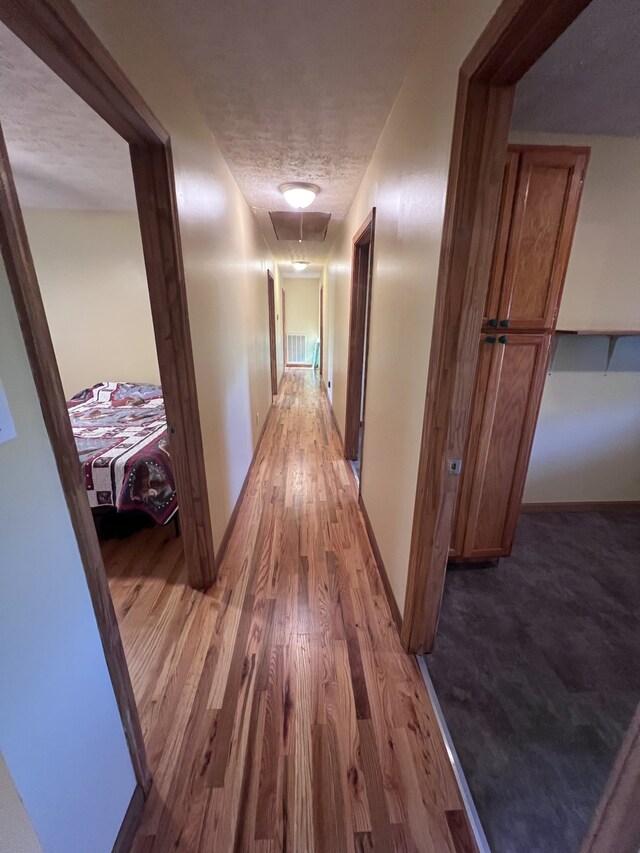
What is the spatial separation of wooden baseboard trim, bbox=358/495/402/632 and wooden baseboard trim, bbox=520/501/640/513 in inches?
49.0

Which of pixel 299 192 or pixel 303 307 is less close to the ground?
pixel 299 192

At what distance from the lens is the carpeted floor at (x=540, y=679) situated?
103cm

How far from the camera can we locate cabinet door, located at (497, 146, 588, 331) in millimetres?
1396

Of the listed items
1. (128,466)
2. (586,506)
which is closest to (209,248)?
(128,466)

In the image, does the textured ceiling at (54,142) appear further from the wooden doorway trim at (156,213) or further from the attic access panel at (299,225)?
the attic access panel at (299,225)

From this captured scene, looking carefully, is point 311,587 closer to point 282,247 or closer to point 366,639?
point 366,639

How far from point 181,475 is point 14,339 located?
1104 millimetres

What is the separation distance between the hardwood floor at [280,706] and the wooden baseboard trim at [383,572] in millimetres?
47

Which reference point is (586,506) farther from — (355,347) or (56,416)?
(56,416)

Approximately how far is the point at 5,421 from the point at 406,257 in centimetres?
146

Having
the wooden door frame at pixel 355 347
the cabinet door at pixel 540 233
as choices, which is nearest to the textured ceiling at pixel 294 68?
the cabinet door at pixel 540 233

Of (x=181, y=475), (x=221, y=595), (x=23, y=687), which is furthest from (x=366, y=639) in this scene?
(x=23, y=687)

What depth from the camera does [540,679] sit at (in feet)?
4.53

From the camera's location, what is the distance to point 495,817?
3.26ft
